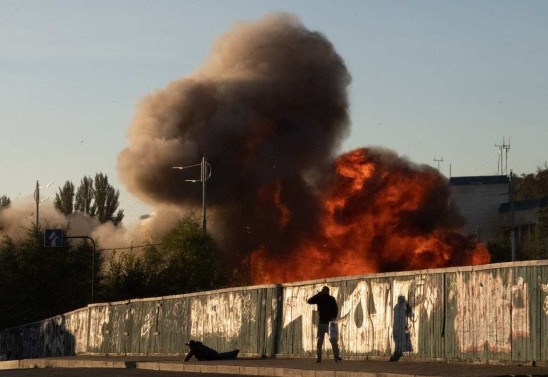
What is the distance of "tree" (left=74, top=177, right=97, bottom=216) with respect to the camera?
116750mm

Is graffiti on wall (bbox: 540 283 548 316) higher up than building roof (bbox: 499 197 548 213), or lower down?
lower down

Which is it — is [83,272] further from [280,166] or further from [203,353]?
[203,353]

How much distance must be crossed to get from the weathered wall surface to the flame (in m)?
35.4

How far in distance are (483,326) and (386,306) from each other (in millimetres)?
3954

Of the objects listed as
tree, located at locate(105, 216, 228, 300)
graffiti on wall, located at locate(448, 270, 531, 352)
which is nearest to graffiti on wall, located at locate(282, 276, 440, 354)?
graffiti on wall, located at locate(448, 270, 531, 352)

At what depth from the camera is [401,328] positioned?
81.8 ft

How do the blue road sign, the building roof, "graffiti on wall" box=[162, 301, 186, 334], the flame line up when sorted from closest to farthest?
"graffiti on wall" box=[162, 301, 186, 334]
the blue road sign
the flame
the building roof

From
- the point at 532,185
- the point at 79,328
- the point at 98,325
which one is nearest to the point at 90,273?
the point at 79,328

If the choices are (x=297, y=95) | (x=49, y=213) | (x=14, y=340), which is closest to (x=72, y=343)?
(x=14, y=340)

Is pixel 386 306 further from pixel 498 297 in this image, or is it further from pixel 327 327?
pixel 498 297

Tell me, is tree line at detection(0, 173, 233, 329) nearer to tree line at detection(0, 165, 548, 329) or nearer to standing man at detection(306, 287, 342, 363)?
tree line at detection(0, 165, 548, 329)

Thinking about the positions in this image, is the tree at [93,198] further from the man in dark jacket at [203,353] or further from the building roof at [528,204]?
the man in dark jacket at [203,353]

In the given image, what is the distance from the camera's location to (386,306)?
84.3 feet

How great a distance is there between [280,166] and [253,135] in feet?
12.0
